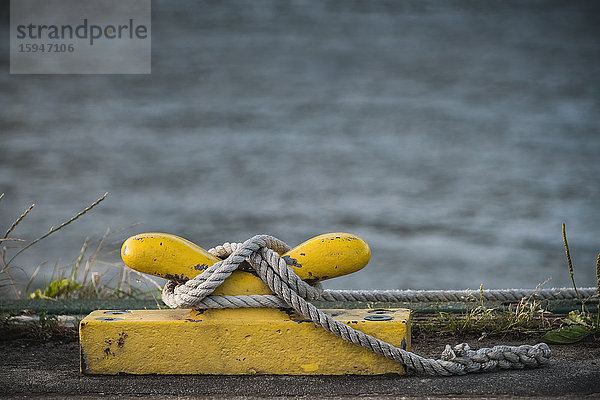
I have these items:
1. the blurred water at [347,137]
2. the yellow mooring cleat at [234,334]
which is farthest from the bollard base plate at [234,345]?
the blurred water at [347,137]

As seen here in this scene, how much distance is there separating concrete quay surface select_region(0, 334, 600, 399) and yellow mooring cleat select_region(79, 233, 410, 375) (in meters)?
0.03

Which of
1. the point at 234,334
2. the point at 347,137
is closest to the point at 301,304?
the point at 234,334

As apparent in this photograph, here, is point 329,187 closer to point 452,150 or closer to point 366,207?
point 366,207

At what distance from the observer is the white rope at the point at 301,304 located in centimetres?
199

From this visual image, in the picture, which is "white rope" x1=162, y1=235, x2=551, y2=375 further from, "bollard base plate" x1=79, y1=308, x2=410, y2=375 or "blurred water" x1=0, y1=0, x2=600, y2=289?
"blurred water" x1=0, y1=0, x2=600, y2=289

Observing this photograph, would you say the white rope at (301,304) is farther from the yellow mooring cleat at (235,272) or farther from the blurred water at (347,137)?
the blurred water at (347,137)

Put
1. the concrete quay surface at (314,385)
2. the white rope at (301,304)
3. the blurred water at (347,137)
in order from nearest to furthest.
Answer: the concrete quay surface at (314,385), the white rope at (301,304), the blurred water at (347,137)

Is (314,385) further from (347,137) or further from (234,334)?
(347,137)

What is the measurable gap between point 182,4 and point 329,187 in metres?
10.7

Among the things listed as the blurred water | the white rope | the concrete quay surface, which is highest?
the white rope

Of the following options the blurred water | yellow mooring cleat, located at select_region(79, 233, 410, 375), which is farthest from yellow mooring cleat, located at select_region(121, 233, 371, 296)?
the blurred water

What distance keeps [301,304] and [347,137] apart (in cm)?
1213

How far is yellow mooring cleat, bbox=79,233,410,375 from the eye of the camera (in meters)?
2.03

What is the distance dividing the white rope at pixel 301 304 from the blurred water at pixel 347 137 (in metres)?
5.49
